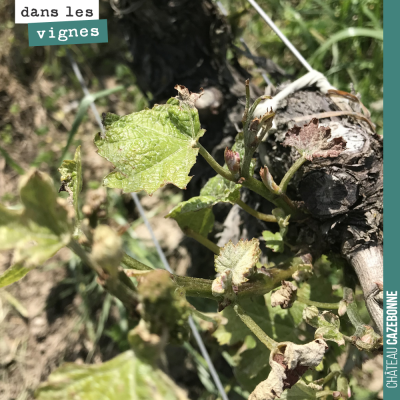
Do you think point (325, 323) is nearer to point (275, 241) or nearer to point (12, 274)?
point (275, 241)

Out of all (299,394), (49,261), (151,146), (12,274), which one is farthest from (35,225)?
(49,261)

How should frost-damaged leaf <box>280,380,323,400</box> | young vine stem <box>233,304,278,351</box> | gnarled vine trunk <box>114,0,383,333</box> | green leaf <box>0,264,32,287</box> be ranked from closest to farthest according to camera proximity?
green leaf <box>0,264,32,287</box>, young vine stem <box>233,304,278,351</box>, frost-damaged leaf <box>280,380,323,400</box>, gnarled vine trunk <box>114,0,383,333</box>

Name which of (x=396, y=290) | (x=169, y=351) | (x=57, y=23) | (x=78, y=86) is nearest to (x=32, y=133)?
(x=78, y=86)

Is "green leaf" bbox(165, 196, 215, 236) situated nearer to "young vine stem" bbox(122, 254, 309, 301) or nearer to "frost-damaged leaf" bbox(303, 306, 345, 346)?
"young vine stem" bbox(122, 254, 309, 301)

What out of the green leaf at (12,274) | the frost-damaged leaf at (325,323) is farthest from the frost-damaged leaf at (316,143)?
the green leaf at (12,274)

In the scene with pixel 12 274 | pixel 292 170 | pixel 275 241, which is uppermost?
pixel 292 170

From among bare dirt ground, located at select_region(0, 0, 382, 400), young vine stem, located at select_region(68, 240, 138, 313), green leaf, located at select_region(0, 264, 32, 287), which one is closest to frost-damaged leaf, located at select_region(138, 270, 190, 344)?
young vine stem, located at select_region(68, 240, 138, 313)
